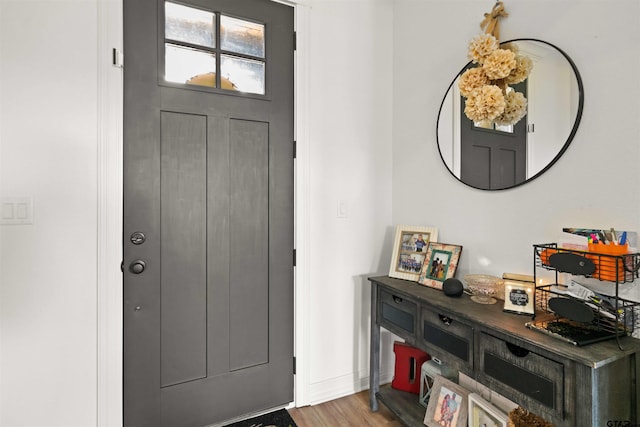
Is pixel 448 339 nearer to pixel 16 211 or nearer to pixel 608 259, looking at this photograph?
pixel 608 259

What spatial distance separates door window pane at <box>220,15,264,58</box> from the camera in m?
1.82

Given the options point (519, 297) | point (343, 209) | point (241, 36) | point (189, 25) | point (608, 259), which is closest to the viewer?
point (608, 259)

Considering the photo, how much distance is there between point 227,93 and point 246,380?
1.65m

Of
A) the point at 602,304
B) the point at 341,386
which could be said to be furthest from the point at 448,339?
the point at 341,386

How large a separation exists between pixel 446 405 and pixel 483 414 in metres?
0.20

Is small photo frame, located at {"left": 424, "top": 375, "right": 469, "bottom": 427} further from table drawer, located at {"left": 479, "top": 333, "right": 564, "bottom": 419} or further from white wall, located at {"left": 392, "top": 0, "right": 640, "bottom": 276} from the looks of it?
white wall, located at {"left": 392, "top": 0, "right": 640, "bottom": 276}

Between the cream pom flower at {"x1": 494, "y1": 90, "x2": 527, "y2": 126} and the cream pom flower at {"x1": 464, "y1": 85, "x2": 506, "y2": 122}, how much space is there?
7cm

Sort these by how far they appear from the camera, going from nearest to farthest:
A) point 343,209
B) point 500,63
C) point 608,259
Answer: point 608,259
point 500,63
point 343,209

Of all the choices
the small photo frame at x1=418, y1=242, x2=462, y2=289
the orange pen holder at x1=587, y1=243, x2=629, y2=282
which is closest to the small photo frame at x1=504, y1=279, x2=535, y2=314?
the orange pen holder at x1=587, y1=243, x2=629, y2=282

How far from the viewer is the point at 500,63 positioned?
1.46m

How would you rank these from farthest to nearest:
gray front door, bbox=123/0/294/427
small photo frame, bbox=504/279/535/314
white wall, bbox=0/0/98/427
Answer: gray front door, bbox=123/0/294/427 → white wall, bbox=0/0/98/427 → small photo frame, bbox=504/279/535/314

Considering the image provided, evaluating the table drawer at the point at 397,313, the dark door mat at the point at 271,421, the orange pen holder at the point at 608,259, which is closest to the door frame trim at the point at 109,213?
the dark door mat at the point at 271,421

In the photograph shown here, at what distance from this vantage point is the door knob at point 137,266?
5.34 feet

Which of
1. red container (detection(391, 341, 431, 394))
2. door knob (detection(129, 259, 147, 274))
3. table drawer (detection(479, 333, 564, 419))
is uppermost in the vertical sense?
door knob (detection(129, 259, 147, 274))
